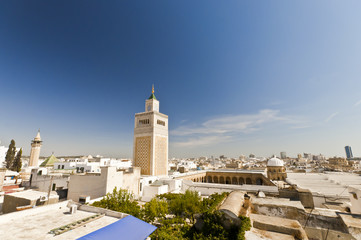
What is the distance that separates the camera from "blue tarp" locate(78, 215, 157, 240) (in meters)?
5.12

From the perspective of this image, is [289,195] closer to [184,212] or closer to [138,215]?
[184,212]

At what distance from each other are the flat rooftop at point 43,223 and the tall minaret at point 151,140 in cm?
1550

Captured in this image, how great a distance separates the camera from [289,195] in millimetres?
9383

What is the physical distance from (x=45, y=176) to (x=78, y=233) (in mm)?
17034

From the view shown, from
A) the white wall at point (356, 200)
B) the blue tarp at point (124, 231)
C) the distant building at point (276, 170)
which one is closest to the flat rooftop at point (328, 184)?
the distant building at point (276, 170)

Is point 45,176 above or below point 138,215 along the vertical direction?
above

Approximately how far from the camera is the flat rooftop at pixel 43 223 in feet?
17.9

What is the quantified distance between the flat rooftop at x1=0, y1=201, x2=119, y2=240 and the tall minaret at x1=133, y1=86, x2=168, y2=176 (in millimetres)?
15505

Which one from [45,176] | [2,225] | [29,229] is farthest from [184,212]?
[45,176]

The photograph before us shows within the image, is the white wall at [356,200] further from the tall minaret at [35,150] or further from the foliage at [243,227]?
the tall minaret at [35,150]

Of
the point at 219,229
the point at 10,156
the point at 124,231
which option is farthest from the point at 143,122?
the point at 10,156

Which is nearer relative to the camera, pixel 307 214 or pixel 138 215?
pixel 307 214

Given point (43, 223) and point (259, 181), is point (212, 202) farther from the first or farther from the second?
point (259, 181)

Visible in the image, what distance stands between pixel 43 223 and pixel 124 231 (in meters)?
3.33
